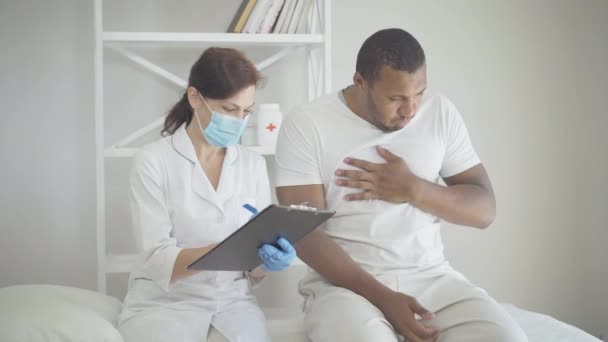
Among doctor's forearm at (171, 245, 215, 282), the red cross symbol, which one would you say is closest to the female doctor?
doctor's forearm at (171, 245, 215, 282)

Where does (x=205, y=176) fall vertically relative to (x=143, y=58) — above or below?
below

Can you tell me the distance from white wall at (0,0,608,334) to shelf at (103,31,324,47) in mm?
245

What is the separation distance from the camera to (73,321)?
1472 millimetres

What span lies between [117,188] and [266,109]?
0.63 metres

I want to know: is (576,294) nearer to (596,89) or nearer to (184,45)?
(596,89)

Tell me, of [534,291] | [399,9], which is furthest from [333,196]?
[534,291]

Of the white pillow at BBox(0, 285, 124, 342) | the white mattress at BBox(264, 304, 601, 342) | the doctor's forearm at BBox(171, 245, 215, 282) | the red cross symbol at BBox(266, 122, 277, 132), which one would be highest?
the red cross symbol at BBox(266, 122, 277, 132)

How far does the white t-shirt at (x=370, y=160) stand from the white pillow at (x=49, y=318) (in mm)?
531

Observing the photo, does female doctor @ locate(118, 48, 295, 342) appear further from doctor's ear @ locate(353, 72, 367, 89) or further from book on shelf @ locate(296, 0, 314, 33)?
book on shelf @ locate(296, 0, 314, 33)

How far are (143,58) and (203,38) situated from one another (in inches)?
12.6

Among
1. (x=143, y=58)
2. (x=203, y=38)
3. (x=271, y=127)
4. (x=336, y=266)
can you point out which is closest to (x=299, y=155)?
(x=336, y=266)

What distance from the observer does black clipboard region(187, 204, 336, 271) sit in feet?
4.28

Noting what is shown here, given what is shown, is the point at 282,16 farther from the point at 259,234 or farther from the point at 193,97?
the point at 259,234

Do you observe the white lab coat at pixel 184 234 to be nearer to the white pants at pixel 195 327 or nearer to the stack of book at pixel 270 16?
the white pants at pixel 195 327
